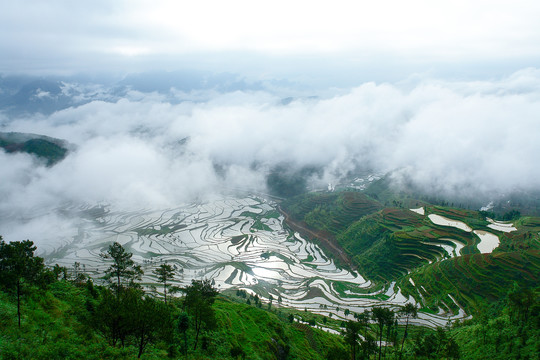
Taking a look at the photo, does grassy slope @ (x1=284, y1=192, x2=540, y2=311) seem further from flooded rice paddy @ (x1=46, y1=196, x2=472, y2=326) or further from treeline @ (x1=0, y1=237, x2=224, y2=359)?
treeline @ (x1=0, y1=237, x2=224, y2=359)

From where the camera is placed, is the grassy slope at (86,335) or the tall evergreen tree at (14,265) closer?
the grassy slope at (86,335)

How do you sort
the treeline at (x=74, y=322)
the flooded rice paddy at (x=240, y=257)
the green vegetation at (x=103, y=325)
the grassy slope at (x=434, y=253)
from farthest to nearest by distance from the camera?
the flooded rice paddy at (x=240, y=257), the grassy slope at (x=434, y=253), the green vegetation at (x=103, y=325), the treeline at (x=74, y=322)

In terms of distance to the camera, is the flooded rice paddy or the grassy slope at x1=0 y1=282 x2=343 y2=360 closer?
the grassy slope at x1=0 y1=282 x2=343 y2=360

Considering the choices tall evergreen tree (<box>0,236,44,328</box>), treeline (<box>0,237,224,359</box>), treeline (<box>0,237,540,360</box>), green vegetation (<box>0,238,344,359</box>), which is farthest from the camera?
tall evergreen tree (<box>0,236,44,328</box>)

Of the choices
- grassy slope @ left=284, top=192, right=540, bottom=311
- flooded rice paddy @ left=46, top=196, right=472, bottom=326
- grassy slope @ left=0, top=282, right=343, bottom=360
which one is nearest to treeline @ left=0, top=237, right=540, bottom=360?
grassy slope @ left=0, top=282, right=343, bottom=360

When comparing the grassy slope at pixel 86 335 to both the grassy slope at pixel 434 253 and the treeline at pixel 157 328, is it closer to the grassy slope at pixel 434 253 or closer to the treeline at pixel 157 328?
the treeline at pixel 157 328

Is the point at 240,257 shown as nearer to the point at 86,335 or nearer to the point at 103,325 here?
the point at 86,335

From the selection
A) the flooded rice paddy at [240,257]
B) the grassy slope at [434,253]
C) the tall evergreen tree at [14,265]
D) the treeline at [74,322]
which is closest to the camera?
the treeline at [74,322]

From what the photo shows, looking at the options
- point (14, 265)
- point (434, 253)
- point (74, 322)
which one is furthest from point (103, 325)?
point (434, 253)

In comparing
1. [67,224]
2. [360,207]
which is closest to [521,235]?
[360,207]

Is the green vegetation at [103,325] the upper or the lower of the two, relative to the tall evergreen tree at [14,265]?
lower

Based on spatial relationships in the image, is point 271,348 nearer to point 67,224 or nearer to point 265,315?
point 265,315

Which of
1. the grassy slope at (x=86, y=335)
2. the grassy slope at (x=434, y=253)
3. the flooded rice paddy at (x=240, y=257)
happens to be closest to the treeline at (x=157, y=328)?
the grassy slope at (x=86, y=335)
